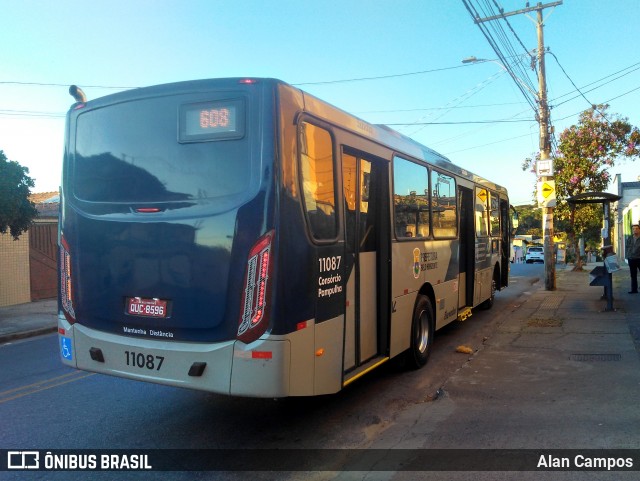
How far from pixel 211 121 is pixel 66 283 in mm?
2084

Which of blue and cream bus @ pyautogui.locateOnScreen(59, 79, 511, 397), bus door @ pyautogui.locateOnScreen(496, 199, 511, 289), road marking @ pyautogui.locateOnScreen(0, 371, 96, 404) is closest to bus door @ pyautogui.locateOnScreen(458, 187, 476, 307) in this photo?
bus door @ pyautogui.locateOnScreen(496, 199, 511, 289)

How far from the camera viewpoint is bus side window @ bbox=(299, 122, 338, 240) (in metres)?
4.21

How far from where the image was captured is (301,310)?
4039mm

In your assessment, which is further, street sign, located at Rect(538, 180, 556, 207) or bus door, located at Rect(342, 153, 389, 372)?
street sign, located at Rect(538, 180, 556, 207)

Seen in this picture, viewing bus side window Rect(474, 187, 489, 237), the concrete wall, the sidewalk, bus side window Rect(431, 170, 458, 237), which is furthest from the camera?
the concrete wall

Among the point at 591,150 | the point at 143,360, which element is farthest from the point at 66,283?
the point at 591,150

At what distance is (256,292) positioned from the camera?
152 inches

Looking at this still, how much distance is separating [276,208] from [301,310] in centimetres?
83

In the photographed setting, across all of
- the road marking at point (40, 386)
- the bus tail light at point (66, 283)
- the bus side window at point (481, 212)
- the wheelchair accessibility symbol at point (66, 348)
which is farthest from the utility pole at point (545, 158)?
the wheelchair accessibility symbol at point (66, 348)

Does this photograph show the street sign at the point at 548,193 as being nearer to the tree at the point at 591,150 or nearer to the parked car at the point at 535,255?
the tree at the point at 591,150

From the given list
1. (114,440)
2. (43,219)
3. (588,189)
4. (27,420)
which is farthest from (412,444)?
(588,189)

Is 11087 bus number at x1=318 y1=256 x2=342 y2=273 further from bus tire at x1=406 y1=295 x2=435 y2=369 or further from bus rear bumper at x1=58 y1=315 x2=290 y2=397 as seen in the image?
bus tire at x1=406 y1=295 x2=435 y2=369

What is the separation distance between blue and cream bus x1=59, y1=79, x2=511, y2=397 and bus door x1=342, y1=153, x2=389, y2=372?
30 millimetres

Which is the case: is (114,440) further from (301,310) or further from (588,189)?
(588,189)
